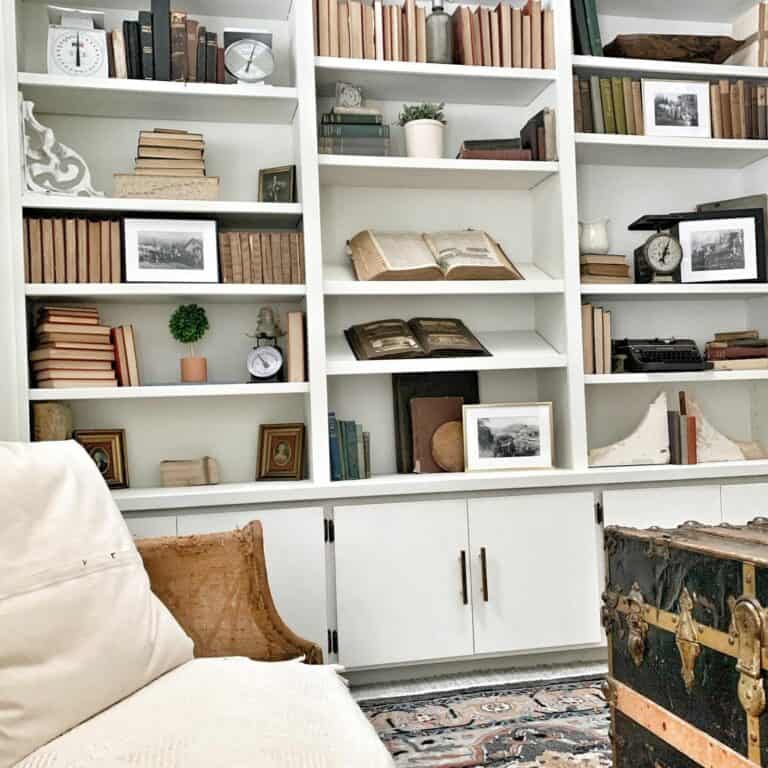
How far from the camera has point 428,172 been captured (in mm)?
3111

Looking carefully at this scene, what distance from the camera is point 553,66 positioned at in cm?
314

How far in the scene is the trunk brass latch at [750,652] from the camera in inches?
51.5

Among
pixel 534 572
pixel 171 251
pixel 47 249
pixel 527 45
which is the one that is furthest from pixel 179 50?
pixel 534 572

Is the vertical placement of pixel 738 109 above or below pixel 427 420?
above

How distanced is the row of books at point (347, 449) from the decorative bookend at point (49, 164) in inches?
45.4

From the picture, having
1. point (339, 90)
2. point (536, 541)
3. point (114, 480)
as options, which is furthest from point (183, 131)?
point (536, 541)

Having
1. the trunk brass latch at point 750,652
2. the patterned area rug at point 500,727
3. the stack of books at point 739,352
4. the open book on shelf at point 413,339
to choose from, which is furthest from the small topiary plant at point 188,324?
the trunk brass latch at point 750,652

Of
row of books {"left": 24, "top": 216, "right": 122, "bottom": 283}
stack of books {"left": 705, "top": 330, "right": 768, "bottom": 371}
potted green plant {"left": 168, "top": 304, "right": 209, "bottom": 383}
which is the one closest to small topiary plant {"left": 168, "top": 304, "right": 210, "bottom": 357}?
potted green plant {"left": 168, "top": 304, "right": 209, "bottom": 383}

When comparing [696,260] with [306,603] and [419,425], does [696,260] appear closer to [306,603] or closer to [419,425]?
[419,425]

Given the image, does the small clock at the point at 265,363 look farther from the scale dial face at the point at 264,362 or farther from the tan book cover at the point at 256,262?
the tan book cover at the point at 256,262

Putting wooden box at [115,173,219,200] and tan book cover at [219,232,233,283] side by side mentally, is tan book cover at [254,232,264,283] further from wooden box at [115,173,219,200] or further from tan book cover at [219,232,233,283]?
wooden box at [115,173,219,200]

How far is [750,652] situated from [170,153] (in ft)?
7.83

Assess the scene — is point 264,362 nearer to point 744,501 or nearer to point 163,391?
point 163,391

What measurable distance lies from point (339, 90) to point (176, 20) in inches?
24.1
